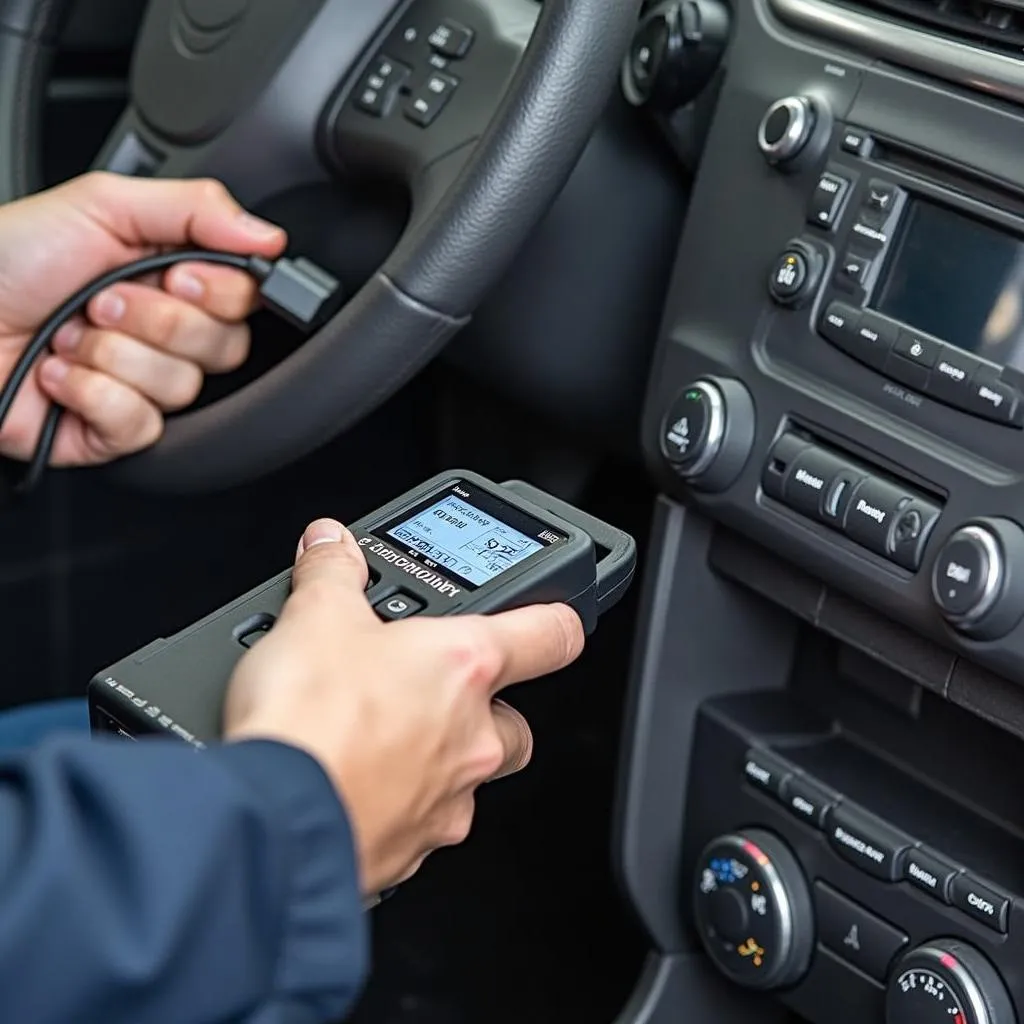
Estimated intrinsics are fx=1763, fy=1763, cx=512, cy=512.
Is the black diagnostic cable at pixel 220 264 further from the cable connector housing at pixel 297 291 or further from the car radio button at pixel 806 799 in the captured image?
the car radio button at pixel 806 799

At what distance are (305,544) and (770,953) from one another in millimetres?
347

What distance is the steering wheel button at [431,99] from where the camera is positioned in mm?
876

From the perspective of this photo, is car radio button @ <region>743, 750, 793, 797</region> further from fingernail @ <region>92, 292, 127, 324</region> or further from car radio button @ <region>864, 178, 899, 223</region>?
fingernail @ <region>92, 292, 127, 324</region>

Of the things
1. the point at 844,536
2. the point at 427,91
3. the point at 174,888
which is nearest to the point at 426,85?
the point at 427,91

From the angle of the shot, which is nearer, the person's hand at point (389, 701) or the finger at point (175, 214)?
the person's hand at point (389, 701)

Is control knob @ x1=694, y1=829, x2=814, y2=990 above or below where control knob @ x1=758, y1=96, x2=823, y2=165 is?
below

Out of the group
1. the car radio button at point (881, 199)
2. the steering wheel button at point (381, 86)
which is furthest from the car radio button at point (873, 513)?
the steering wheel button at point (381, 86)

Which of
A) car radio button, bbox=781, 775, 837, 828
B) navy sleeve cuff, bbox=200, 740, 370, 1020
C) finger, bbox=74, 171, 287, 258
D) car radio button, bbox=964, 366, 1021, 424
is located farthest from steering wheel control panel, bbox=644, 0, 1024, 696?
navy sleeve cuff, bbox=200, 740, 370, 1020

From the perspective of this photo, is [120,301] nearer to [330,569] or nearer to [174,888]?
[330,569]

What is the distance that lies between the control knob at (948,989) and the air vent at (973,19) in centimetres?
38

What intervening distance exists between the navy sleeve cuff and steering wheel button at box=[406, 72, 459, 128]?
465 mm

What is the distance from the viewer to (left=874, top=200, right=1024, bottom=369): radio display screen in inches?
27.9

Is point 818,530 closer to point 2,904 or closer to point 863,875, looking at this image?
point 863,875

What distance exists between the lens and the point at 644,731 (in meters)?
0.91
